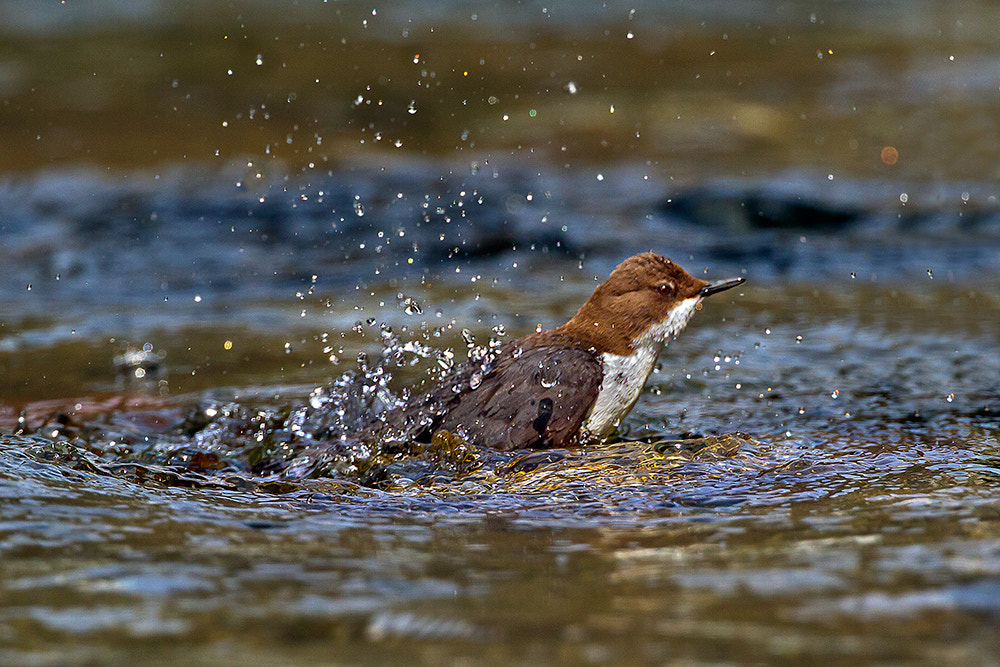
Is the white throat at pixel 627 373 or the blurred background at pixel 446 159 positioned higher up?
the blurred background at pixel 446 159

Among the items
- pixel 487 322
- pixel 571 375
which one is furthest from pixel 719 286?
pixel 487 322

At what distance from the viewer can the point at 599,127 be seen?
1322 cm

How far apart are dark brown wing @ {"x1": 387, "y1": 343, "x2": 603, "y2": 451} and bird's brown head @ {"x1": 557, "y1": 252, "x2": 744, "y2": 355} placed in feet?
0.63

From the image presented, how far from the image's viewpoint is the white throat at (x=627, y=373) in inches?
Answer: 216

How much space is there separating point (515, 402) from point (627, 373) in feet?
2.18

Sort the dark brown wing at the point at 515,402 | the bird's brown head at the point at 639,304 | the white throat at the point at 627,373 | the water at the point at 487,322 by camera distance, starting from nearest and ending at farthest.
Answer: the water at the point at 487,322, the dark brown wing at the point at 515,402, the white throat at the point at 627,373, the bird's brown head at the point at 639,304

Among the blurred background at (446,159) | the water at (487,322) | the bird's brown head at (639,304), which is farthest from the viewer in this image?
the blurred background at (446,159)

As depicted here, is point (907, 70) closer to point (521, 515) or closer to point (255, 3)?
point (255, 3)

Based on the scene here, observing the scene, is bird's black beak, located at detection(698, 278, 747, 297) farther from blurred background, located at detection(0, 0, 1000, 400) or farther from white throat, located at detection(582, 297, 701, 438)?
blurred background, located at detection(0, 0, 1000, 400)

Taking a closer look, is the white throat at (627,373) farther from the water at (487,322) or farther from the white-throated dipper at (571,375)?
the water at (487,322)

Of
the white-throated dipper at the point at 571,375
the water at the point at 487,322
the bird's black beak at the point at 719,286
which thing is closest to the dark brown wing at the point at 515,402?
the white-throated dipper at the point at 571,375

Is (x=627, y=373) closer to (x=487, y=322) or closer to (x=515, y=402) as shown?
(x=515, y=402)

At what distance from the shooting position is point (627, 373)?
564 centimetres

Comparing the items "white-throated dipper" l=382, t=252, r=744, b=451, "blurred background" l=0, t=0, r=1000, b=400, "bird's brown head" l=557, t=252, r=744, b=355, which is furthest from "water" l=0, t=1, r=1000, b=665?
"bird's brown head" l=557, t=252, r=744, b=355
